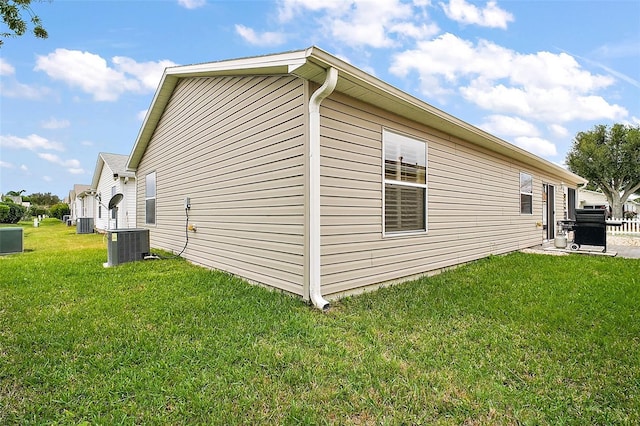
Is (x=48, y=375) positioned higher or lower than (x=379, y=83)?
lower

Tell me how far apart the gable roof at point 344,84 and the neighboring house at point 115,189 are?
535cm

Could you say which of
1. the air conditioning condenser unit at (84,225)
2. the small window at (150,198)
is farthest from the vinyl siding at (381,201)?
the air conditioning condenser unit at (84,225)

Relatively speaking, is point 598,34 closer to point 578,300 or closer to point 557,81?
point 557,81

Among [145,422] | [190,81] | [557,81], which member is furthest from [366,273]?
[557,81]

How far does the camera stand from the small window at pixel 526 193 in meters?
8.89

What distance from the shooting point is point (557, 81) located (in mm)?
13312

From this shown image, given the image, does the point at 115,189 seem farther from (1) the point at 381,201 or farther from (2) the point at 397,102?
(2) the point at 397,102

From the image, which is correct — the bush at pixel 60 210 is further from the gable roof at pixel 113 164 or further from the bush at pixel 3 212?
the gable roof at pixel 113 164

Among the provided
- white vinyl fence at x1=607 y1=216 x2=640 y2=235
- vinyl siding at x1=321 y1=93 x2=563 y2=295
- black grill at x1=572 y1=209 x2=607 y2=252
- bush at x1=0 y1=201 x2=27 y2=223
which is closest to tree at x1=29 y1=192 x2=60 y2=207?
bush at x1=0 y1=201 x2=27 y2=223

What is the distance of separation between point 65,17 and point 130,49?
8.79ft

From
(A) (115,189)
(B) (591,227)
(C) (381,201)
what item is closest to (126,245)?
(C) (381,201)

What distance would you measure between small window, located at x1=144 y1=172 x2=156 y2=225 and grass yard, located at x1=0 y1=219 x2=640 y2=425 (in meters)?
4.53

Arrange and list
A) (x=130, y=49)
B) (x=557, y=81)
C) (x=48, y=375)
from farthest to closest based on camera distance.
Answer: (x=557, y=81) → (x=130, y=49) → (x=48, y=375)

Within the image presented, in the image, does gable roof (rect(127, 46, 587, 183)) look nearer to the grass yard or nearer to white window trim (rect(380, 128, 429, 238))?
white window trim (rect(380, 128, 429, 238))
